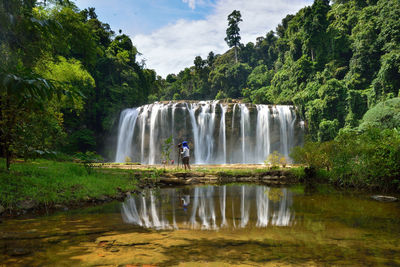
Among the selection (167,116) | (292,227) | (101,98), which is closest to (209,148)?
(167,116)

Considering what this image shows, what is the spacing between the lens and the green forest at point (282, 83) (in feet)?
19.4

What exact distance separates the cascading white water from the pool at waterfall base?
2113 cm

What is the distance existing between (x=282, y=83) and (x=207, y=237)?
37.4 meters

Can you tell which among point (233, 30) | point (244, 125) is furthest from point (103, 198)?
point (233, 30)

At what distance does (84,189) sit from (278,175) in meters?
8.44

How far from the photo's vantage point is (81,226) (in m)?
4.02

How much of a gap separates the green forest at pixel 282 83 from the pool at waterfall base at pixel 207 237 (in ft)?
5.82

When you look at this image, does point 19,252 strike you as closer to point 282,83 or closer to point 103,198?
point 103,198

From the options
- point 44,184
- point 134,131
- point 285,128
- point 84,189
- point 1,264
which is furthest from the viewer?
point 134,131

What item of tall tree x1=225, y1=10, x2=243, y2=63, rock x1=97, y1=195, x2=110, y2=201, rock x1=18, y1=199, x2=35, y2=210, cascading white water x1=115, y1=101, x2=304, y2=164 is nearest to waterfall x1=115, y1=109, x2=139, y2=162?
cascading white water x1=115, y1=101, x2=304, y2=164

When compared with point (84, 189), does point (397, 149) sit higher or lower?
higher

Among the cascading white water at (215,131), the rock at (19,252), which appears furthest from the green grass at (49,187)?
the cascading white water at (215,131)

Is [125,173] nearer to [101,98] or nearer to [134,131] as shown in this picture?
[134,131]

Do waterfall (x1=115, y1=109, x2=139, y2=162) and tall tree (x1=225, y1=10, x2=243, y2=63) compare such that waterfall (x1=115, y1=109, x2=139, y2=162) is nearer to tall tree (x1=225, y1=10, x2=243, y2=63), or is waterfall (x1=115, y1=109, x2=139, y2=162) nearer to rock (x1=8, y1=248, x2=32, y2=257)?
rock (x1=8, y1=248, x2=32, y2=257)
